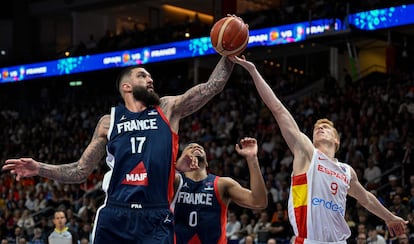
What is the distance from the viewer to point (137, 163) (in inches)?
187

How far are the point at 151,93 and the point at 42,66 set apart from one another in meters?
22.6

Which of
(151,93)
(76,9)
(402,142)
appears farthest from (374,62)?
(151,93)

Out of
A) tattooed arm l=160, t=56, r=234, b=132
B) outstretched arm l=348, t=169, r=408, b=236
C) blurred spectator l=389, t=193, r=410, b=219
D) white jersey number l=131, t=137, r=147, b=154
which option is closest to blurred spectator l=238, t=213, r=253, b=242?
blurred spectator l=389, t=193, r=410, b=219

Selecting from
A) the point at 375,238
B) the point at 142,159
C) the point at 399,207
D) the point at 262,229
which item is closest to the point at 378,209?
the point at 142,159

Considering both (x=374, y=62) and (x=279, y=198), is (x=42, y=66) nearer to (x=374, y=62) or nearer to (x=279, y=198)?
(x=374, y=62)

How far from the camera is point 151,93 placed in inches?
195

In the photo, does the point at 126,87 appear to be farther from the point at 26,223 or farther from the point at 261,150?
the point at 26,223

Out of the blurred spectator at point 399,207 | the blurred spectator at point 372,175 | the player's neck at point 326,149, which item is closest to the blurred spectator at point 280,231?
the blurred spectator at point 372,175

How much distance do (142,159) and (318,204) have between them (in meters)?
1.49

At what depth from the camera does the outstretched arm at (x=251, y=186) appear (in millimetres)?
5648

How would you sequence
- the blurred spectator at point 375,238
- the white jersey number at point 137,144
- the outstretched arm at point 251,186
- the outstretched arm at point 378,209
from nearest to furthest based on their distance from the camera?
the white jersey number at point 137,144 < the outstretched arm at point 251,186 < the outstretched arm at point 378,209 < the blurred spectator at point 375,238

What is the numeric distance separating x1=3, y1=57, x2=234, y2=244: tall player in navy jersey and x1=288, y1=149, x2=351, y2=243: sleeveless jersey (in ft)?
3.57

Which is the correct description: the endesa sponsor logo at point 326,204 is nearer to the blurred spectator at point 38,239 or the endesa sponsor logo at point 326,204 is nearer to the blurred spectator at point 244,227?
the blurred spectator at point 244,227

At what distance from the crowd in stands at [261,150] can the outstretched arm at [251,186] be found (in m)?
5.31
